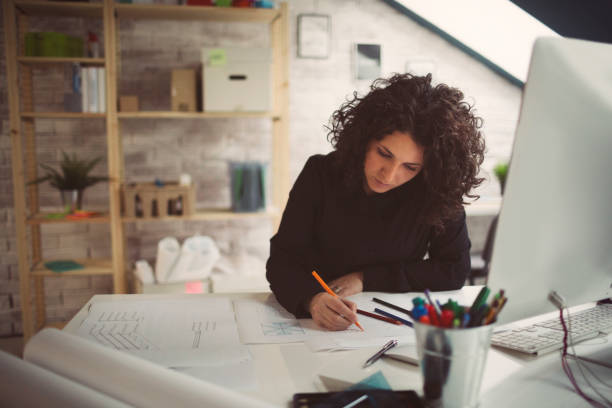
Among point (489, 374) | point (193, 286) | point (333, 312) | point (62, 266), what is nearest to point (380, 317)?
point (333, 312)

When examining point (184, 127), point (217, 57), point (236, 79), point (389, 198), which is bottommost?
point (389, 198)

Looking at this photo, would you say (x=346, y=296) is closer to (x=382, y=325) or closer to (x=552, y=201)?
(x=382, y=325)

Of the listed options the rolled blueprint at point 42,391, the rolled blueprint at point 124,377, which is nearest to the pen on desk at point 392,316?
the rolled blueprint at point 124,377

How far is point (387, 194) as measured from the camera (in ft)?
4.71

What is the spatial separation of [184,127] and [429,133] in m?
2.13

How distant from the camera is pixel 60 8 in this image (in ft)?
8.41

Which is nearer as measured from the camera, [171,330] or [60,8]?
[171,330]

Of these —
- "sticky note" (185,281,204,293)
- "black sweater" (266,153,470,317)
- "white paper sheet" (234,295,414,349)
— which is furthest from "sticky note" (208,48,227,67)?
"white paper sheet" (234,295,414,349)

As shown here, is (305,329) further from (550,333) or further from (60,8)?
(60,8)

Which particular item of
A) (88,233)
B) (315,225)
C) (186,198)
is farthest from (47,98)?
(315,225)

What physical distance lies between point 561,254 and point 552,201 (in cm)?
10

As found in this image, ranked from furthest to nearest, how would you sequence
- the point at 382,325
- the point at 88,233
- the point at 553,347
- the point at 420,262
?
1. the point at 88,233
2. the point at 420,262
3. the point at 382,325
4. the point at 553,347

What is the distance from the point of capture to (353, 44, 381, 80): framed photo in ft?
10.5

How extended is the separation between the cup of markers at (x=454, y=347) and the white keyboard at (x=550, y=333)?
0.95 feet
